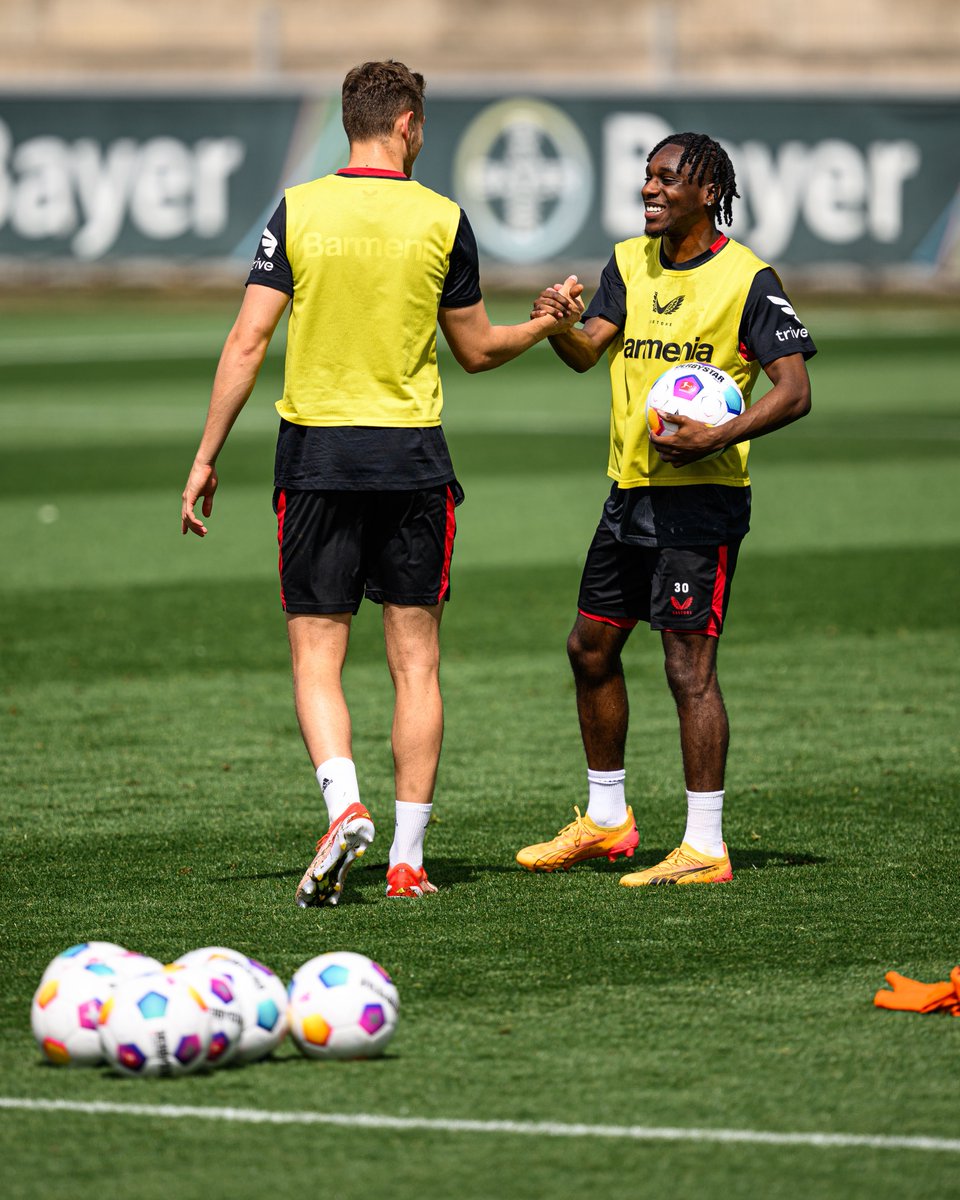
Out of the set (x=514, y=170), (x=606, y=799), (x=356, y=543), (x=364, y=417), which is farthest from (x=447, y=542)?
(x=514, y=170)

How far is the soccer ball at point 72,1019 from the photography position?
4469 millimetres

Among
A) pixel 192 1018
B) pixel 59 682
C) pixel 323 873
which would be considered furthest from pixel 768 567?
pixel 192 1018

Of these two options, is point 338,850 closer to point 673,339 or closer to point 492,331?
point 492,331

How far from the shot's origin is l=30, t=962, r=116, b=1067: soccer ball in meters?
4.47

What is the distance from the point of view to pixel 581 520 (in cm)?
1504

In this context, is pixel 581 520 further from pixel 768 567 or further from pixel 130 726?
pixel 130 726

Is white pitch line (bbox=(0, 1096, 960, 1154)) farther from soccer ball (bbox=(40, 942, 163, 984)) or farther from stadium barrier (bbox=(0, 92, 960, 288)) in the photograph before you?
stadium barrier (bbox=(0, 92, 960, 288))

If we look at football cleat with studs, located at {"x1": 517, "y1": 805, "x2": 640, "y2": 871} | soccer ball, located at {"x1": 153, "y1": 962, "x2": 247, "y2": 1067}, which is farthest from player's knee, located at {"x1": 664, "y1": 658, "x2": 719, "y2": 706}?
soccer ball, located at {"x1": 153, "y1": 962, "x2": 247, "y2": 1067}

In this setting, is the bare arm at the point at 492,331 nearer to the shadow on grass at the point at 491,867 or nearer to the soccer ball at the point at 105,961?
the shadow on grass at the point at 491,867

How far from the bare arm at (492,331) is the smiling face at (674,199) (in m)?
0.31

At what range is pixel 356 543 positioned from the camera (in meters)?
6.03

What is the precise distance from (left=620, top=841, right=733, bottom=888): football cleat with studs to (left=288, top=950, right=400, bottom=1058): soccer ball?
5.42 feet

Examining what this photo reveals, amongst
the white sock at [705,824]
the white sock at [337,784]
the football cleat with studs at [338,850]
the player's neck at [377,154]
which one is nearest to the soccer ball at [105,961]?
the football cleat with studs at [338,850]

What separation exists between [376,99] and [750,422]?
1.38 meters
